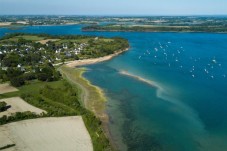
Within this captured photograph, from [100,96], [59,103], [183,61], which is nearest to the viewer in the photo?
[59,103]

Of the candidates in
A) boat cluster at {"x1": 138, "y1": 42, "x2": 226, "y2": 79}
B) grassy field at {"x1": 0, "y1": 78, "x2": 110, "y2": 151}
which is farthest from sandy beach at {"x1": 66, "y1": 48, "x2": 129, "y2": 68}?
grassy field at {"x1": 0, "y1": 78, "x2": 110, "y2": 151}

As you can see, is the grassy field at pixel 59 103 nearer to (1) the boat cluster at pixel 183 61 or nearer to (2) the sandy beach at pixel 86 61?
(2) the sandy beach at pixel 86 61

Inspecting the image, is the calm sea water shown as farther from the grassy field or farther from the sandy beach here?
the sandy beach

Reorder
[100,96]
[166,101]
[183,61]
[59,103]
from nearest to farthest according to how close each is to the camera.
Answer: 1. [59,103]
2. [166,101]
3. [100,96]
4. [183,61]

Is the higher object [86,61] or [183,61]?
[183,61]

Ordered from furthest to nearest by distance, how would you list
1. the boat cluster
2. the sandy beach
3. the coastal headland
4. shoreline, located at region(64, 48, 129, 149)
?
1. the sandy beach
2. the boat cluster
3. the coastal headland
4. shoreline, located at region(64, 48, 129, 149)

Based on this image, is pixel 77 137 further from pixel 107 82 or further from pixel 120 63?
pixel 120 63

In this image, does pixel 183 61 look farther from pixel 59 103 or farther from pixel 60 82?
pixel 59 103

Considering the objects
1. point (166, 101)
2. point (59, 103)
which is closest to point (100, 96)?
point (59, 103)

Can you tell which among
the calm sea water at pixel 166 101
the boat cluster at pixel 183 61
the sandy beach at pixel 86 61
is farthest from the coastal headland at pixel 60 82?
the boat cluster at pixel 183 61

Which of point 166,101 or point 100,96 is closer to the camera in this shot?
point 166,101
